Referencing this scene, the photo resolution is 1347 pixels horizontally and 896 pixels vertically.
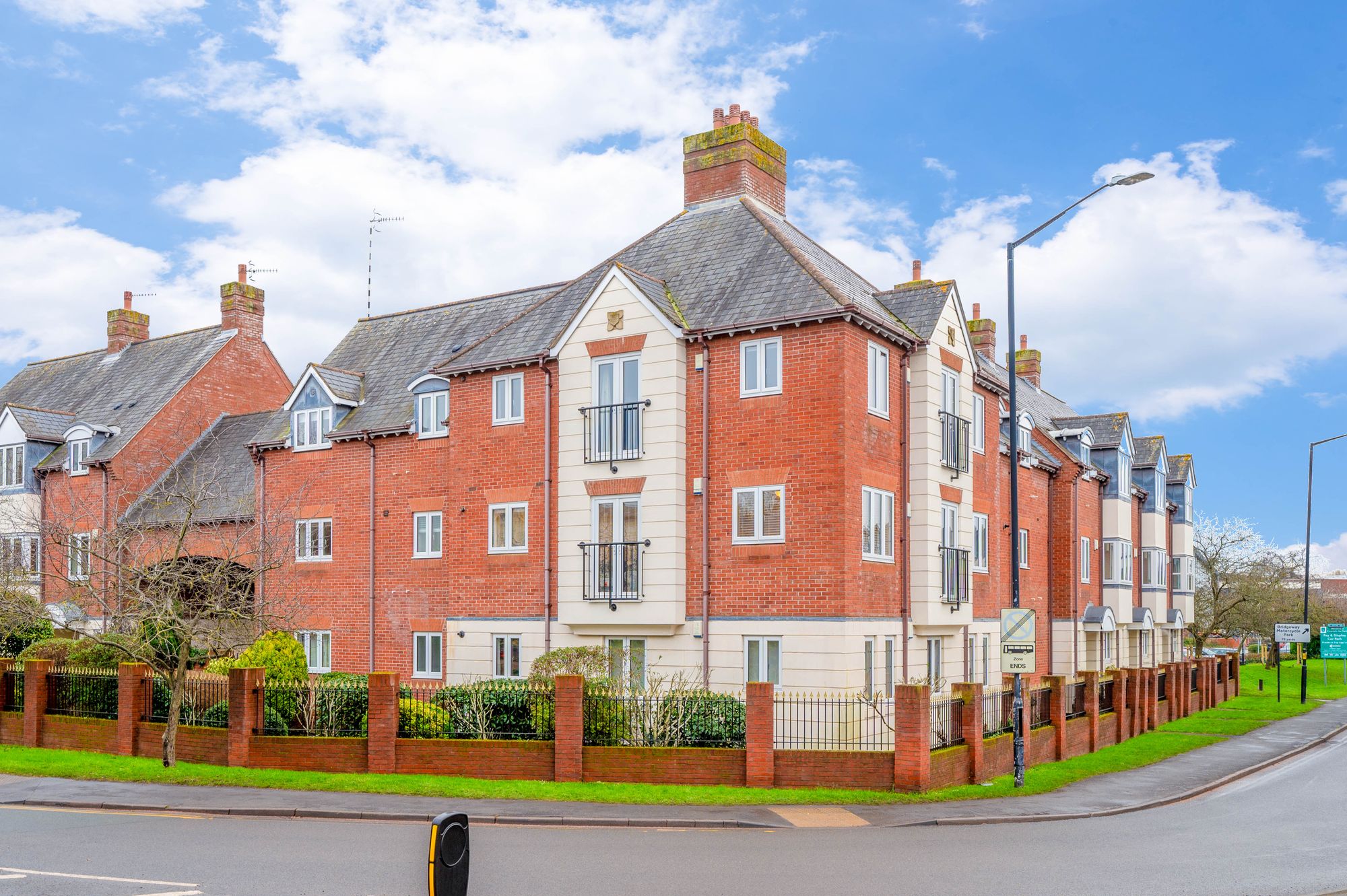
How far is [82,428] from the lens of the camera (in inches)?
1577

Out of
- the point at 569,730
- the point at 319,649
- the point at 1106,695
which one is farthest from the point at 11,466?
the point at 1106,695

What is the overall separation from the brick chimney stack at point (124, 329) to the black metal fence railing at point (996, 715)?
122ft

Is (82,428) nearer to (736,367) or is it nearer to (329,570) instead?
(329,570)

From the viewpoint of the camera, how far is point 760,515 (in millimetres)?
24219

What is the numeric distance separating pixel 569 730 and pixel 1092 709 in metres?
14.4

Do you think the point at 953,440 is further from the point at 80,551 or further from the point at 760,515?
the point at 80,551

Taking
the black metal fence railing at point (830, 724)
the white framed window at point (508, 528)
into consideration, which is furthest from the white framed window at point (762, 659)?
the white framed window at point (508, 528)

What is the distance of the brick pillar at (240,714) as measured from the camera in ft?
70.3

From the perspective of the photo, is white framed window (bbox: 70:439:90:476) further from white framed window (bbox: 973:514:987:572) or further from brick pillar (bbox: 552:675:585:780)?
white framed window (bbox: 973:514:987:572)

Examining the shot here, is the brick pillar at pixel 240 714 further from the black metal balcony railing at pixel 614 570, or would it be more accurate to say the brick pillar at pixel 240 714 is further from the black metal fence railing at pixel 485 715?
the black metal balcony railing at pixel 614 570

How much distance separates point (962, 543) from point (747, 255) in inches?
324

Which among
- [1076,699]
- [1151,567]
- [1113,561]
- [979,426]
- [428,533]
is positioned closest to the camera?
[1076,699]

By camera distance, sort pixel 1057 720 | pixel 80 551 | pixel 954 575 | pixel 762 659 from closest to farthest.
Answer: pixel 80 551 < pixel 762 659 < pixel 1057 720 < pixel 954 575

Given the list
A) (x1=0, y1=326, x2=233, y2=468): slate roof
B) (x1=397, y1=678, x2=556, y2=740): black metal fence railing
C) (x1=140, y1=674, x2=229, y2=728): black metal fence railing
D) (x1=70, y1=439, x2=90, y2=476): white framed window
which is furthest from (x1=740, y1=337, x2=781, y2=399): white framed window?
(x1=70, y1=439, x2=90, y2=476): white framed window
